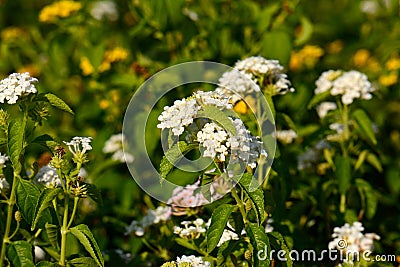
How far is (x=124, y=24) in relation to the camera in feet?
13.9

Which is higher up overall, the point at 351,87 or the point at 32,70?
the point at 32,70

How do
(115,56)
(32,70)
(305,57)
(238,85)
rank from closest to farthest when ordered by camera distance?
(238,85)
(115,56)
(305,57)
(32,70)

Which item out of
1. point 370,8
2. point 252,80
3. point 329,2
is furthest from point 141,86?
point 329,2

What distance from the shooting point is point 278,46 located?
2934 millimetres

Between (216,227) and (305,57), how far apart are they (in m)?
2.07

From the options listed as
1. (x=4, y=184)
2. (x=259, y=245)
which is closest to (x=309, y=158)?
(x=259, y=245)

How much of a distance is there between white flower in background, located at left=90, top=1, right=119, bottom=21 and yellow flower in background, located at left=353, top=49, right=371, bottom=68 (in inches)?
56.2

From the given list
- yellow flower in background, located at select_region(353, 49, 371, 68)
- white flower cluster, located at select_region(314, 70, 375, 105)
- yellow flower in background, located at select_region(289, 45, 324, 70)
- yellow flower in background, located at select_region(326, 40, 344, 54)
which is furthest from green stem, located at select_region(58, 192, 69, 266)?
yellow flower in background, located at select_region(326, 40, 344, 54)

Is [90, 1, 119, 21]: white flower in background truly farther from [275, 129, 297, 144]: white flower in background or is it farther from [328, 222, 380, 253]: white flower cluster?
[328, 222, 380, 253]: white flower cluster

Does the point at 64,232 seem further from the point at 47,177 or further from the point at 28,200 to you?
the point at 47,177

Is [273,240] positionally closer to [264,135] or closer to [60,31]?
[264,135]

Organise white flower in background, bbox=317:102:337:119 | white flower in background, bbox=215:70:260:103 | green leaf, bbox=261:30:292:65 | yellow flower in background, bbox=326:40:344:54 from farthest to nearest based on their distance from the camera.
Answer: yellow flower in background, bbox=326:40:344:54 < green leaf, bbox=261:30:292:65 < white flower in background, bbox=317:102:337:119 < white flower in background, bbox=215:70:260:103

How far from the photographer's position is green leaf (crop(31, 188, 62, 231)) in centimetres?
164

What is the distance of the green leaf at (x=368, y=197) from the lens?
2359 millimetres
